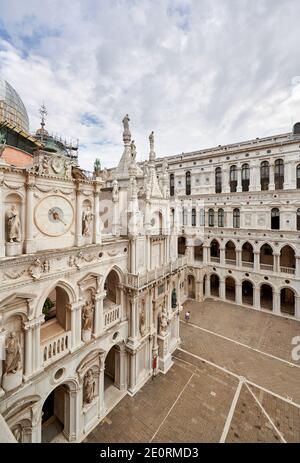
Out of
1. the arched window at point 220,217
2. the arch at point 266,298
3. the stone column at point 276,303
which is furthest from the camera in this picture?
the arched window at point 220,217

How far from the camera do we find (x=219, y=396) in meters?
15.4

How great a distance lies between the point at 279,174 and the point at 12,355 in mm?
30756

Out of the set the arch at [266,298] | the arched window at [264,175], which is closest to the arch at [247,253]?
the arch at [266,298]

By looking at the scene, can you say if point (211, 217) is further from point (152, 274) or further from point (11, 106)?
point (11, 106)

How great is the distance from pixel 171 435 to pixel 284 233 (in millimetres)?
23436

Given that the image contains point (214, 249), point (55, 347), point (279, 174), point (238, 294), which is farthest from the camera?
point (214, 249)

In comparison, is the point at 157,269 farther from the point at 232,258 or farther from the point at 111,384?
the point at 232,258

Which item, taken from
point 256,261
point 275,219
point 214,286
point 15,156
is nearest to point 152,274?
point 15,156

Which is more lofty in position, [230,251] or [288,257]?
[230,251]

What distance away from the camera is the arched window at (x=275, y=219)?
88.2 feet

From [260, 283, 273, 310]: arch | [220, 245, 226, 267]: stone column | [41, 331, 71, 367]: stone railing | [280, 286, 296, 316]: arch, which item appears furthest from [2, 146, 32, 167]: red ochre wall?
[280, 286, 296, 316]: arch

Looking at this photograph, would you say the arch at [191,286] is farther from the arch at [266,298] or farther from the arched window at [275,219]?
the arched window at [275,219]

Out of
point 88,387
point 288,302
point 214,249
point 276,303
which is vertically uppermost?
point 214,249

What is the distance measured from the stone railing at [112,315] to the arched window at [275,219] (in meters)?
22.5
